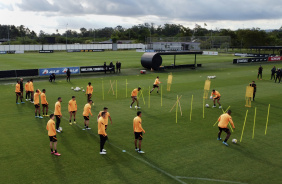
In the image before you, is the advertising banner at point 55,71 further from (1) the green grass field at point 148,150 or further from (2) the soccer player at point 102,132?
(2) the soccer player at point 102,132

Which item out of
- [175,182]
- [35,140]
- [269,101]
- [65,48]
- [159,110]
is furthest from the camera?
[65,48]

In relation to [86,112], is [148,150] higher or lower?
lower

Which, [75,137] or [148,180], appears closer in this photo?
[148,180]

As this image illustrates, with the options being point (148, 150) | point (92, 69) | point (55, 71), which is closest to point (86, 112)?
point (148, 150)

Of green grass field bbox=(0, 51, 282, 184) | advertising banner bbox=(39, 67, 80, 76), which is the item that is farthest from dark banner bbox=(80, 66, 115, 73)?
green grass field bbox=(0, 51, 282, 184)

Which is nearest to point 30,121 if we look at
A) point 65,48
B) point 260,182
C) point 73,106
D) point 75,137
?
point 73,106

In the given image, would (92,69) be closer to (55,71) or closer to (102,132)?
(55,71)

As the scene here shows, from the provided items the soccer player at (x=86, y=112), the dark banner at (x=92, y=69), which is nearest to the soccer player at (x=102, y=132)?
the soccer player at (x=86, y=112)

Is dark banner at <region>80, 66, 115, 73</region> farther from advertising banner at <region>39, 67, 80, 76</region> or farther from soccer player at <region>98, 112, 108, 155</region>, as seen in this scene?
soccer player at <region>98, 112, 108, 155</region>

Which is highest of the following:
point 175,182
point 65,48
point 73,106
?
point 65,48

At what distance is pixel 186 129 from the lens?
1627 centimetres

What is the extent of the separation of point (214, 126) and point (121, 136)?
592 centimetres

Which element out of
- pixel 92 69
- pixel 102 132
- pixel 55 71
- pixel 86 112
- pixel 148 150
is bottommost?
pixel 148 150

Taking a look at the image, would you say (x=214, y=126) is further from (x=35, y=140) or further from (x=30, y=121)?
(x=30, y=121)
